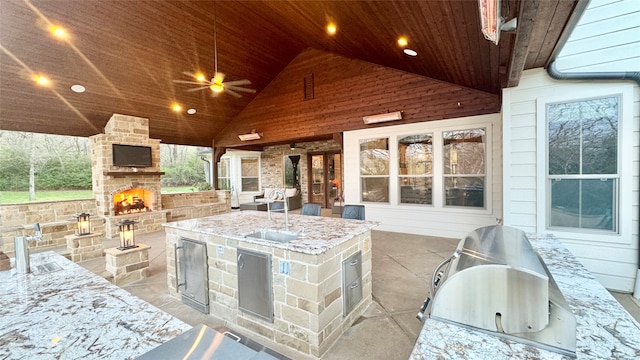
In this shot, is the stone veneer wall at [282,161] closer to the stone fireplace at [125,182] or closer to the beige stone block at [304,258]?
the stone fireplace at [125,182]

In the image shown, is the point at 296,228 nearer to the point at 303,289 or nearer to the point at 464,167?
the point at 303,289

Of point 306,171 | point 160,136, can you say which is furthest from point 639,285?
point 160,136

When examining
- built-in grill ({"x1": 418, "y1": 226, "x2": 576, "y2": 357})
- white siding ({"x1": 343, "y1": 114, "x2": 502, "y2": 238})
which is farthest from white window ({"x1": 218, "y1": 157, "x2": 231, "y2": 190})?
built-in grill ({"x1": 418, "y1": 226, "x2": 576, "y2": 357})

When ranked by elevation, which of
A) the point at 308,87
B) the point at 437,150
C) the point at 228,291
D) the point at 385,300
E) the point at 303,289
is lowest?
the point at 385,300

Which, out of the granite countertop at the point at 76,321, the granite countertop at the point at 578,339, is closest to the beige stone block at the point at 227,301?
the granite countertop at the point at 76,321

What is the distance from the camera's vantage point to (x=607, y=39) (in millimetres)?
2721

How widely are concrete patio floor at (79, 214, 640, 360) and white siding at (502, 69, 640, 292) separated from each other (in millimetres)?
408

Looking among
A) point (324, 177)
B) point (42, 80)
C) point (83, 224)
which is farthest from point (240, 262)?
point (324, 177)

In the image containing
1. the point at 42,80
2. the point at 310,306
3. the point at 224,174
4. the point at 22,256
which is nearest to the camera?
the point at 22,256

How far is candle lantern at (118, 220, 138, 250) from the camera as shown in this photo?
3572 mm

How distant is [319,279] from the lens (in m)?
1.94

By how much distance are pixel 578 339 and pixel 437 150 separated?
502 cm

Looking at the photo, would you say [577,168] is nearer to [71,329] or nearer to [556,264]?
[556,264]

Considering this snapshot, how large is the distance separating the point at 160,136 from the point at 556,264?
30.9ft
